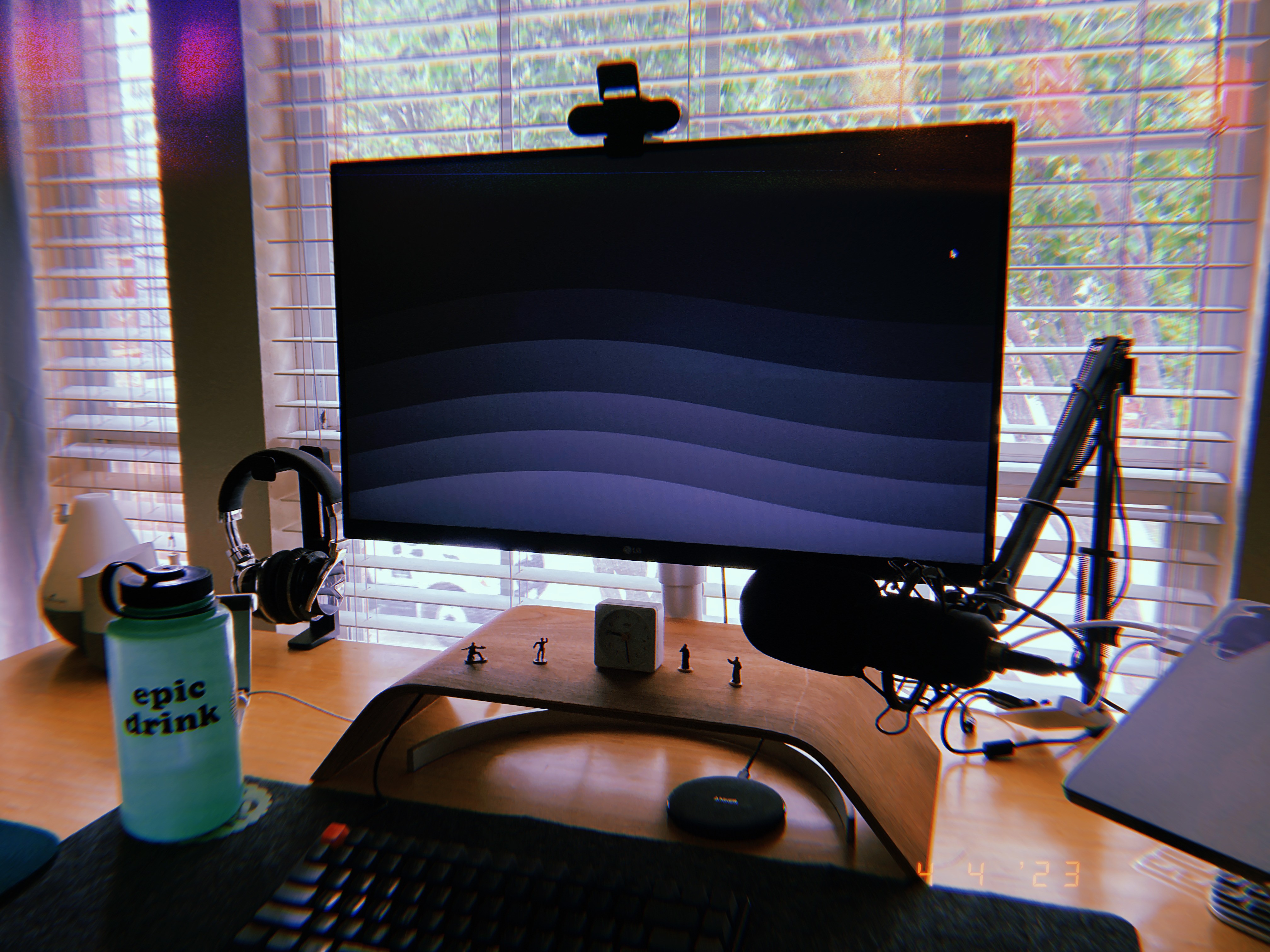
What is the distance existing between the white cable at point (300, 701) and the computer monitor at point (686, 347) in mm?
215

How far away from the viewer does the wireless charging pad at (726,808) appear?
64 centimetres

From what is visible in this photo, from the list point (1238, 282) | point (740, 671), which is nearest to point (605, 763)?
point (740, 671)

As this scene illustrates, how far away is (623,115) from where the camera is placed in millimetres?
727

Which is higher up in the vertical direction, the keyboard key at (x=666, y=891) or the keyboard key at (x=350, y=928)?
the keyboard key at (x=666, y=891)

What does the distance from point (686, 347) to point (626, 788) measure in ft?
1.40

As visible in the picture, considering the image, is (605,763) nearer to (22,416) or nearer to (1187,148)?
(1187,148)

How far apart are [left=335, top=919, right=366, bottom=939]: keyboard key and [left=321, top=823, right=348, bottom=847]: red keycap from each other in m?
0.08

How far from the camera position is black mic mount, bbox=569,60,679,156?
2.37 ft

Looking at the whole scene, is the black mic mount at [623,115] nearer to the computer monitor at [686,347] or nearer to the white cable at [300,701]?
the computer monitor at [686,347]

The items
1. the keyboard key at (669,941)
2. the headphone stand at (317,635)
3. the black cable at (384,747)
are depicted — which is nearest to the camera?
the keyboard key at (669,941)

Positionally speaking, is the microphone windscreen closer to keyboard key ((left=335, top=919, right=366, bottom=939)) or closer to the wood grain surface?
the wood grain surface

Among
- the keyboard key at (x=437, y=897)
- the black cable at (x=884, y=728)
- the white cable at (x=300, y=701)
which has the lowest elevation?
the white cable at (x=300, y=701)

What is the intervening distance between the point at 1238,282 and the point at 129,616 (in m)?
1.30

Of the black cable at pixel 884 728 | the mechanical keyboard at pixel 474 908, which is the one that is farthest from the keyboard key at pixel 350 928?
the black cable at pixel 884 728
